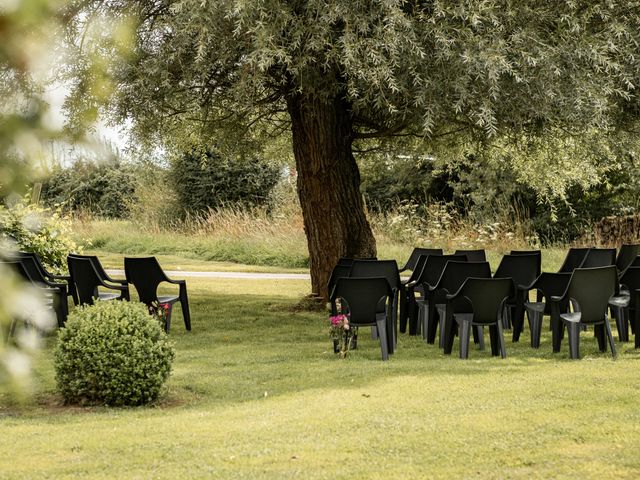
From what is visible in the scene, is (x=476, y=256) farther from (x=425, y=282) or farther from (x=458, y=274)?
(x=458, y=274)

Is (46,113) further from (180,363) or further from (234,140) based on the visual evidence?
(234,140)

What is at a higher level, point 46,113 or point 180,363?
point 46,113

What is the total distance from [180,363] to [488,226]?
15.9 meters

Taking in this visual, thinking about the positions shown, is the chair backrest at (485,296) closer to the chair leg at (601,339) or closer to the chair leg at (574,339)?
the chair leg at (574,339)

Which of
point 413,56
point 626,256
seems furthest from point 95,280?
point 626,256

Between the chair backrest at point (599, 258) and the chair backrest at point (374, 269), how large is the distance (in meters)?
2.85

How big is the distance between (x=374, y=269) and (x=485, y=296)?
1.90m

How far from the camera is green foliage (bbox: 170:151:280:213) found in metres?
31.0

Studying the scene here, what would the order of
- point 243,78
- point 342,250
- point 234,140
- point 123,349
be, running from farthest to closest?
point 234,140
point 342,250
point 243,78
point 123,349

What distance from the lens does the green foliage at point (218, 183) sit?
102 ft

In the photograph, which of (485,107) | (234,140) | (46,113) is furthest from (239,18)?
(46,113)

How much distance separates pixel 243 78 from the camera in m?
12.1

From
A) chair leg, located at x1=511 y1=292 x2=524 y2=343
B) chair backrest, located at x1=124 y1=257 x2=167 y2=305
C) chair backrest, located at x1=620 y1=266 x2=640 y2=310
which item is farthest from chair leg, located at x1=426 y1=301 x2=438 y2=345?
chair backrest, located at x1=124 y1=257 x2=167 y2=305

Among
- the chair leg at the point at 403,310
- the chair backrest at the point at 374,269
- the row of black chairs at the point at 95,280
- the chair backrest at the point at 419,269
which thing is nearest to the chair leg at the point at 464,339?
the chair backrest at the point at 374,269
